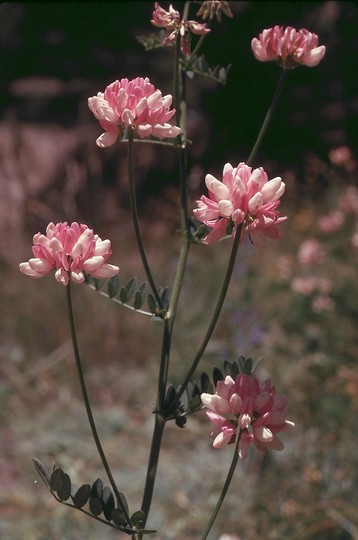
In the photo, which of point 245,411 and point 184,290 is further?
point 184,290

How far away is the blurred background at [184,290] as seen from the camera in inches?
79.7

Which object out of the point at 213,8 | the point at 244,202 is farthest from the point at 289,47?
the point at 244,202

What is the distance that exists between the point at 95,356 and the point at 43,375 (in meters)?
0.30

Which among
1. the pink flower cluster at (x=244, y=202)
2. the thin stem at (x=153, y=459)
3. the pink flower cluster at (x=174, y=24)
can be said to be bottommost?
the thin stem at (x=153, y=459)

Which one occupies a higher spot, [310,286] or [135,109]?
[135,109]

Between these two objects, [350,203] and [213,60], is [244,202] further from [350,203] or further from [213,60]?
[213,60]

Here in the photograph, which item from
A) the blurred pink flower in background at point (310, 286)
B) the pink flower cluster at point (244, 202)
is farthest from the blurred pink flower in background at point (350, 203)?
the pink flower cluster at point (244, 202)

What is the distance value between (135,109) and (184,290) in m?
2.69

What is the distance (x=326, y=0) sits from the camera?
4.57 m

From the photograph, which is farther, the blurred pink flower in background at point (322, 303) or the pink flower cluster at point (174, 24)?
the blurred pink flower in background at point (322, 303)

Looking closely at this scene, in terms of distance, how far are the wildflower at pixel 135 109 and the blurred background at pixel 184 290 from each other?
0.73m

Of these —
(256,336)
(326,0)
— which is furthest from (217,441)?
(326,0)

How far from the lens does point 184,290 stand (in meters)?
3.45

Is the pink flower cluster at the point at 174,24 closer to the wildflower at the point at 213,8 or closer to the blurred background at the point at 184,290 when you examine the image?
the wildflower at the point at 213,8
